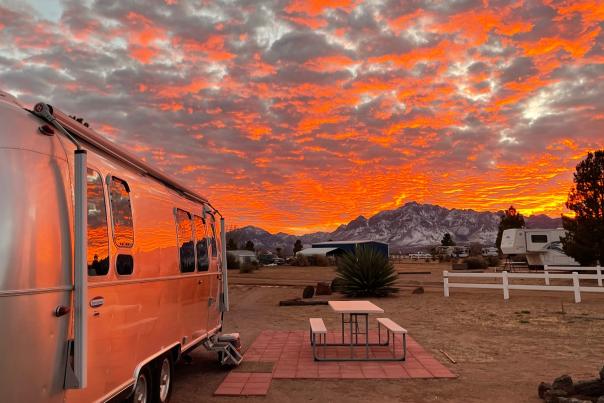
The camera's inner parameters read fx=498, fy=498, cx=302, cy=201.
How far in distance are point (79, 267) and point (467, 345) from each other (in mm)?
8019

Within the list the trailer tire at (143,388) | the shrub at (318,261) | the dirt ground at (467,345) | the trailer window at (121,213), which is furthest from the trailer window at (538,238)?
the trailer window at (121,213)

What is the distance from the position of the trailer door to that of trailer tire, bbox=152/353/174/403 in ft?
6.33

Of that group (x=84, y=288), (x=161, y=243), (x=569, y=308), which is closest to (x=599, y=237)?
(x=569, y=308)

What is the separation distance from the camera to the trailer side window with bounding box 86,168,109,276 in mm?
3924

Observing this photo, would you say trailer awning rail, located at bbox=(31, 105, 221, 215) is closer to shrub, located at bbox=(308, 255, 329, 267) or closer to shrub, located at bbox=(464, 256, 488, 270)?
shrub, located at bbox=(464, 256, 488, 270)

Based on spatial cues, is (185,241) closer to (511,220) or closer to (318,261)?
(318,261)

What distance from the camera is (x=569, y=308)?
A: 14.6m

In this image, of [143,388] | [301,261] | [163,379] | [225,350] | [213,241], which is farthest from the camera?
[301,261]

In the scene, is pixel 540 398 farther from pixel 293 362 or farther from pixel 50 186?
pixel 50 186

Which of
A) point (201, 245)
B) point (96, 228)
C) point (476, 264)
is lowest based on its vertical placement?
point (476, 264)

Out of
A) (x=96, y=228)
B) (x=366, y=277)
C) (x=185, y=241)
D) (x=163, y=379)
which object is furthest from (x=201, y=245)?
(x=366, y=277)

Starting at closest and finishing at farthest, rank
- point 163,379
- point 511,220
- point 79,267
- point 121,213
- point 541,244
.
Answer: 1. point 79,267
2. point 121,213
3. point 163,379
4. point 541,244
5. point 511,220

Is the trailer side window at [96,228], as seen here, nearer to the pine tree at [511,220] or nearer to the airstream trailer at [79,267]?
the airstream trailer at [79,267]

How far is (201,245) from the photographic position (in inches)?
299
